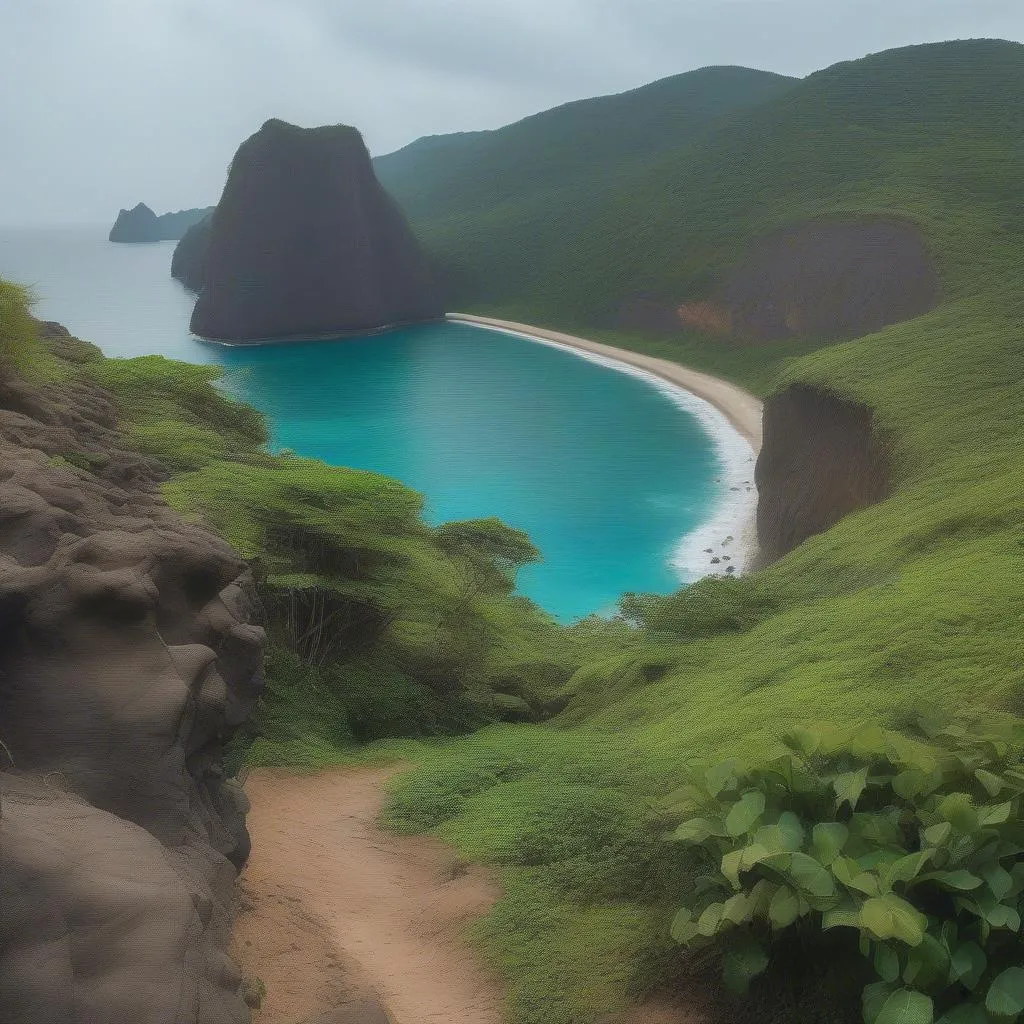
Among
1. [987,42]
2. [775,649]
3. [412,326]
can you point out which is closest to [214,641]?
[775,649]

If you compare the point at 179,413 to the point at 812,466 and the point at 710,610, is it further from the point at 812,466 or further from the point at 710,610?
the point at 812,466

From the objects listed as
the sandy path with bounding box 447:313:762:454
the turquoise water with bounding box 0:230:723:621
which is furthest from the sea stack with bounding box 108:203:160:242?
the sandy path with bounding box 447:313:762:454

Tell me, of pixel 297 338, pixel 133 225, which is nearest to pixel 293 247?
pixel 297 338

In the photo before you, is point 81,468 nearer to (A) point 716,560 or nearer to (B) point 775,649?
(B) point 775,649

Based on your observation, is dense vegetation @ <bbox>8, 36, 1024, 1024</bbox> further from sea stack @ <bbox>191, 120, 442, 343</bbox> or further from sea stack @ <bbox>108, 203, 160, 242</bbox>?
sea stack @ <bbox>108, 203, 160, 242</bbox>

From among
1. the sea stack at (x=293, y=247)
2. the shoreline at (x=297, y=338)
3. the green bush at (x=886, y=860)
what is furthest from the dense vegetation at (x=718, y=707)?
the sea stack at (x=293, y=247)

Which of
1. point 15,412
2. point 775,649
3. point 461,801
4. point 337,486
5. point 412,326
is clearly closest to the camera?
point 461,801

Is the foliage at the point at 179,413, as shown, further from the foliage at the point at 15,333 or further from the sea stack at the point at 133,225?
the sea stack at the point at 133,225
